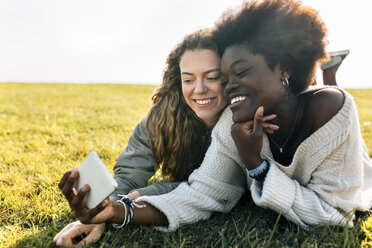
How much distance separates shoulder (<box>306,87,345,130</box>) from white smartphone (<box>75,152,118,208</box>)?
146cm

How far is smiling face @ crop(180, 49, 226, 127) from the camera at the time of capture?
114 inches

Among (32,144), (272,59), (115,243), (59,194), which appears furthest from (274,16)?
(32,144)

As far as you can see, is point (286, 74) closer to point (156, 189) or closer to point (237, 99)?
point (237, 99)

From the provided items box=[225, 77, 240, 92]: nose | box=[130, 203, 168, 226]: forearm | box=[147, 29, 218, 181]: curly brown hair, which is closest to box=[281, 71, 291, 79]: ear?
box=[225, 77, 240, 92]: nose

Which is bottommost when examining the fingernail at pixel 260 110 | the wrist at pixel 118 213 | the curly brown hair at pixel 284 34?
the wrist at pixel 118 213

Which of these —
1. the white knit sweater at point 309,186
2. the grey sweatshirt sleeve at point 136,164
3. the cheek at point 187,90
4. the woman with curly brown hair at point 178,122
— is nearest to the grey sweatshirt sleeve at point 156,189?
the woman with curly brown hair at point 178,122

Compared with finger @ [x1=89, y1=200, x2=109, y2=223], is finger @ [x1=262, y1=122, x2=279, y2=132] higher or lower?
higher

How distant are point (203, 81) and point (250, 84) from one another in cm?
77

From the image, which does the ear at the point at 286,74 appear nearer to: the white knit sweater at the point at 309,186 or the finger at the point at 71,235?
the white knit sweater at the point at 309,186

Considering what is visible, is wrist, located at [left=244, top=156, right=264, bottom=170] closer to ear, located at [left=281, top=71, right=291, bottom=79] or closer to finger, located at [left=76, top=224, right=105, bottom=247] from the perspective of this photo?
ear, located at [left=281, top=71, right=291, bottom=79]

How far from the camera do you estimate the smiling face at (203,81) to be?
9.51 feet

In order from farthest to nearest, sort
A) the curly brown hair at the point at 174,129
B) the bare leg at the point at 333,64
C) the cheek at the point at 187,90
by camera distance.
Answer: the bare leg at the point at 333,64 < the curly brown hair at the point at 174,129 < the cheek at the point at 187,90

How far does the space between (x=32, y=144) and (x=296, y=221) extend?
4.28 meters

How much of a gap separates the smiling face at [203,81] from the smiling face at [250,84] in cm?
52
